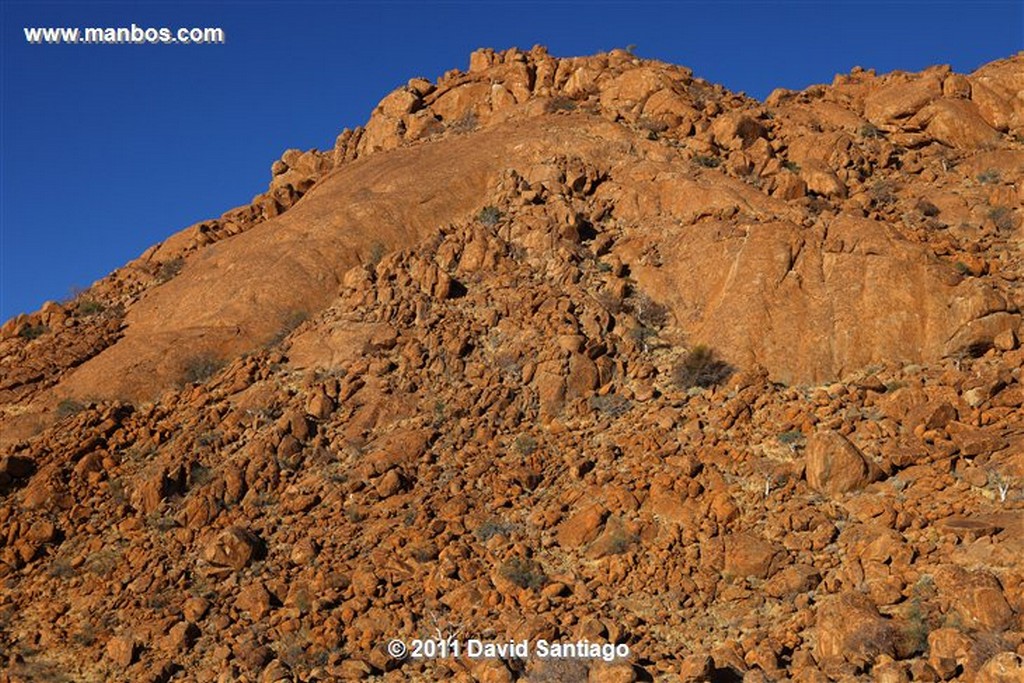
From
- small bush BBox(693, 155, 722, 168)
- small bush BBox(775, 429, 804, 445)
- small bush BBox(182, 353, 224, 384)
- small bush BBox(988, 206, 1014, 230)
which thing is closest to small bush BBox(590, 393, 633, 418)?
small bush BBox(775, 429, 804, 445)

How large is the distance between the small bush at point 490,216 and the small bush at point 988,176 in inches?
508

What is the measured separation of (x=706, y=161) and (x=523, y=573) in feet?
47.1

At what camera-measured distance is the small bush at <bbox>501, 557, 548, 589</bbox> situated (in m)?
17.2

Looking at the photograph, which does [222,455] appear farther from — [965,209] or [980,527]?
[965,209]

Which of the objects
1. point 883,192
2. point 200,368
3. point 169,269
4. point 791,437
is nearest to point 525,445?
point 791,437

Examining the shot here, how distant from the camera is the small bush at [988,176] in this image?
27234 millimetres

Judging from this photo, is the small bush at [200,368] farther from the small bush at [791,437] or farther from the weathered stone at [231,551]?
the small bush at [791,437]

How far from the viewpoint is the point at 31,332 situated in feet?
83.2

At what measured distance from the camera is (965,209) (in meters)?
25.9

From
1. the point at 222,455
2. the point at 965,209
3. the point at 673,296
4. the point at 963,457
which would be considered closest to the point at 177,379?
the point at 222,455

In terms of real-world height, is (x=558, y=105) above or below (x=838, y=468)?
above

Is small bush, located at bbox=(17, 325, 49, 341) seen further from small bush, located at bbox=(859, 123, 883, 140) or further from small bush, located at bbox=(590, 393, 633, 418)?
small bush, located at bbox=(859, 123, 883, 140)

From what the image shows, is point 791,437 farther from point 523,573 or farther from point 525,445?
point 523,573

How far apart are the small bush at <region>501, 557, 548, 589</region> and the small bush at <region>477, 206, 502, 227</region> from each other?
10.6 m
